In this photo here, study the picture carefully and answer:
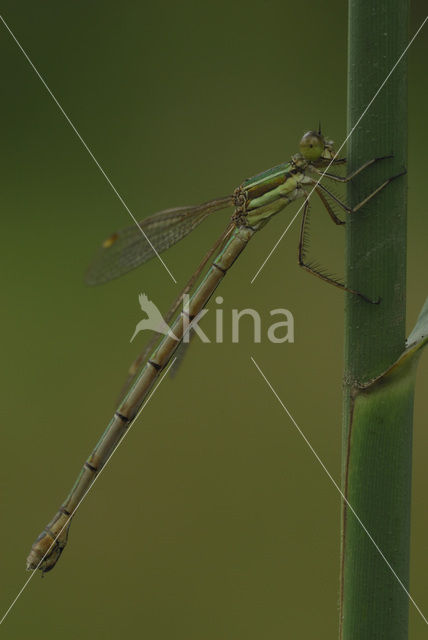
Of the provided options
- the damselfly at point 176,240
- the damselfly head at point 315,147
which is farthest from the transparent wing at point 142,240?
the damselfly head at point 315,147

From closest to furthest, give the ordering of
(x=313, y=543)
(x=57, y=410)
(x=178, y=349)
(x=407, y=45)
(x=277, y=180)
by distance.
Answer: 1. (x=407, y=45)
2. (x=277, y=180)
3. (x=178, y=349)
4. (x=313, y=543)
5. (x=57, y=410)

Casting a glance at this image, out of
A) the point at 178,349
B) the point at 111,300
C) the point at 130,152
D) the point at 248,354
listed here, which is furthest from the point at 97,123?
the point at 178,349

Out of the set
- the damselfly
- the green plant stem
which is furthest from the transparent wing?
the green plant stem

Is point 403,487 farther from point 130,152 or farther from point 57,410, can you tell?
point 130,152

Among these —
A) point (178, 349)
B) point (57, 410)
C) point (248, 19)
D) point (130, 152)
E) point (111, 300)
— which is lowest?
point (57, 410)

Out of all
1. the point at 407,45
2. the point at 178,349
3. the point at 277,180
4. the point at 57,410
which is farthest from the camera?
the point at 57,410

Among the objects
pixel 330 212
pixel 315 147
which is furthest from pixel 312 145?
pixel 330 212

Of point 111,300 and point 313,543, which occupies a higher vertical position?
point 111,300

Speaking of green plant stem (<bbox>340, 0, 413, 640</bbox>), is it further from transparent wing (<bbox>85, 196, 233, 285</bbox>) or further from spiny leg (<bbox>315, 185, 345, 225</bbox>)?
transparent wing (<bbox>85, 196, 233, 285</bbox>)
